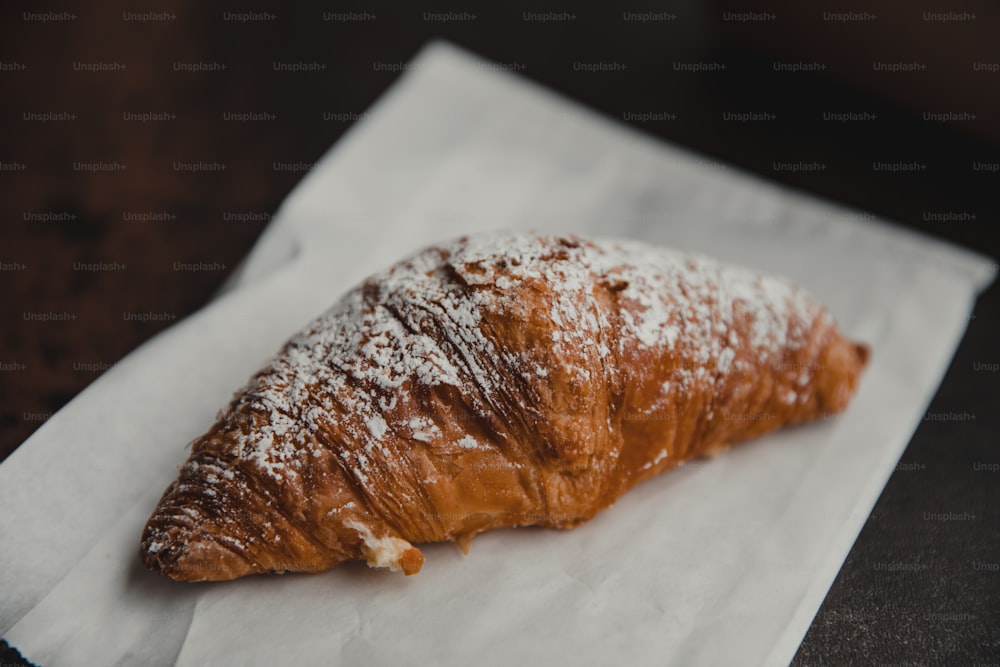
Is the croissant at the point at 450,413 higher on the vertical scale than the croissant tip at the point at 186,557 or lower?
higher

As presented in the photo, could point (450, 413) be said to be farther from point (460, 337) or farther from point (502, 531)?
point (502, 531)

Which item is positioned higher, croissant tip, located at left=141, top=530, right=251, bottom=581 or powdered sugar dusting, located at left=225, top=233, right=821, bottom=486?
powdered sugar dusting, located at left=225, top=233, right=821, bottom=486

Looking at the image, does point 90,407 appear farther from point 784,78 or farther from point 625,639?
point 784,78

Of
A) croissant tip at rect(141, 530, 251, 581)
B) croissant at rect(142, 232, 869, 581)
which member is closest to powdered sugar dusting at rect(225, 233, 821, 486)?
croissant at rect(142, 232, 869, 581)

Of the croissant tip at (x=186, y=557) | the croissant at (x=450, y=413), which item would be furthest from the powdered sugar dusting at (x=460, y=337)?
the croissant tip at (x=186, y=557)

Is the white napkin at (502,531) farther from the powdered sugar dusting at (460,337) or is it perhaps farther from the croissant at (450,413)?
the powdered sugar dusting at (460,337)

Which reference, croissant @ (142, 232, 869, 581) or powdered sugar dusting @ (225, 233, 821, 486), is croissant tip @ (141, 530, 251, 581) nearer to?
croissant @ (142, 232, 869, 581)
